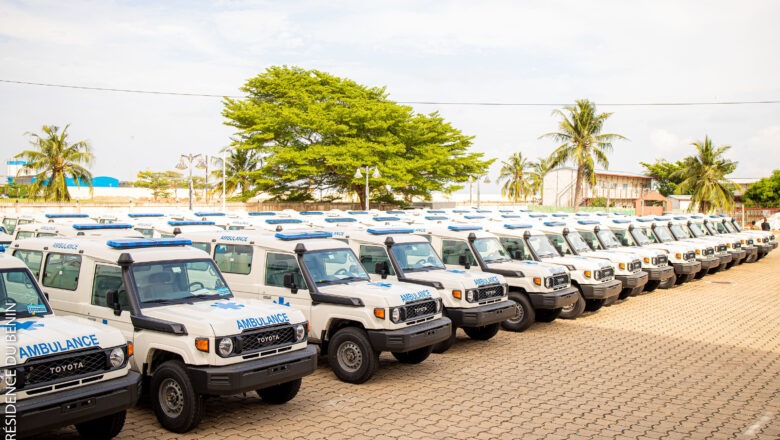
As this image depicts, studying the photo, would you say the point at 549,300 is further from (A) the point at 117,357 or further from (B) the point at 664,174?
(B) the point at 664,174

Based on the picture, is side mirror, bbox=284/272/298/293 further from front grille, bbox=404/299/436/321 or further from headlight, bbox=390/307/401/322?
front grille, bbox=404/299/436/321

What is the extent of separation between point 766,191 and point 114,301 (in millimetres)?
67248

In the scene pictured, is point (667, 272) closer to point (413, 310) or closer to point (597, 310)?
point (597, 310)

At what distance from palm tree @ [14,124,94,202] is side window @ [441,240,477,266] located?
36.1 metres

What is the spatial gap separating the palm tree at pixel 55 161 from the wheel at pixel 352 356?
1514 inches

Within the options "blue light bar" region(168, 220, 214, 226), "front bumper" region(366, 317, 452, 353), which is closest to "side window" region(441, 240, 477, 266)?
"front bumper" region(366, 317, 452, 353)

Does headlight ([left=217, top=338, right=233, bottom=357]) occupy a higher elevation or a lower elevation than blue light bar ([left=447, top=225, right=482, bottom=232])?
lower

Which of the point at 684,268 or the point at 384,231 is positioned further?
the point at 684,268

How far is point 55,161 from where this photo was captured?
141 ft

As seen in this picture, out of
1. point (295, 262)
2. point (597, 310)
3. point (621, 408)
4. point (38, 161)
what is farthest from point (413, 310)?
point (38, 161)

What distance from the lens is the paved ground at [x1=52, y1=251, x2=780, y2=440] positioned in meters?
7.25

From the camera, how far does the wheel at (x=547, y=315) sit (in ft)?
44.2

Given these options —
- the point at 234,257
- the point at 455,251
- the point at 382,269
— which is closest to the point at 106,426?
the point at 234,257

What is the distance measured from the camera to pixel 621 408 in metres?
8.10
